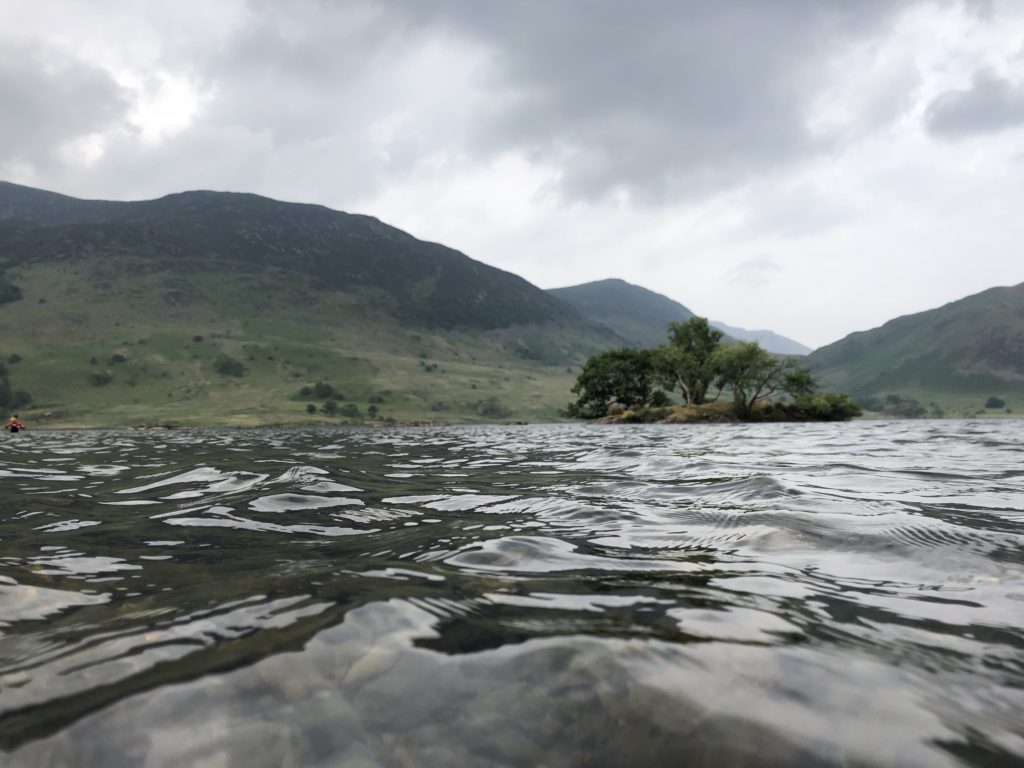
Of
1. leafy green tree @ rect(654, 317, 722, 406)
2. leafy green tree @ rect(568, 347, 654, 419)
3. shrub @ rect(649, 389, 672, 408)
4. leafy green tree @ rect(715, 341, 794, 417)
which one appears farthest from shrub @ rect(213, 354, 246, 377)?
leafy green tree @ rect(715, 341, 794, 417)

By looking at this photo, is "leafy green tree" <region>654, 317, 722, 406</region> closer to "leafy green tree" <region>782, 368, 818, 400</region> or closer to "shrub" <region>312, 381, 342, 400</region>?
"leafy green tree" <region>782, 368, 818, 400</region>

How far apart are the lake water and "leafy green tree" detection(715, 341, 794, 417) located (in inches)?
2956

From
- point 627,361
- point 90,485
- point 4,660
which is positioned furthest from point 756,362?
point 4,660

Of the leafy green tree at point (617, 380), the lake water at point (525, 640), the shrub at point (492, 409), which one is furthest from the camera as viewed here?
the shrub at point (492, 409)

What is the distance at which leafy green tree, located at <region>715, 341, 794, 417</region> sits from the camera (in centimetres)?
7756

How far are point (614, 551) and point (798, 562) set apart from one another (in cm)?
163

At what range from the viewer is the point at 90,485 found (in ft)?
41.1

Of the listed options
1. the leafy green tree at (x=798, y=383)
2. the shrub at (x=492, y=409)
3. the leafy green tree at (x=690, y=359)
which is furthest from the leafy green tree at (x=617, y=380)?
the shrub at (x=492, y=409)

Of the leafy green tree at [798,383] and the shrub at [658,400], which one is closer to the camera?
the leafy green tree at [798,383]

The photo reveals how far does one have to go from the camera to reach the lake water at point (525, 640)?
2275mm

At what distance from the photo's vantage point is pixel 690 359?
8588 centimetres

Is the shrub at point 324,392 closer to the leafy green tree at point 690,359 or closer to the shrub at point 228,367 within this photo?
the shrub at point 228,367

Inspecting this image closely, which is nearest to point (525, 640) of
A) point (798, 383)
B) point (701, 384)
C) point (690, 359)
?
point (798, 383)

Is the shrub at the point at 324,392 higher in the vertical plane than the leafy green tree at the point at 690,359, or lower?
lower
